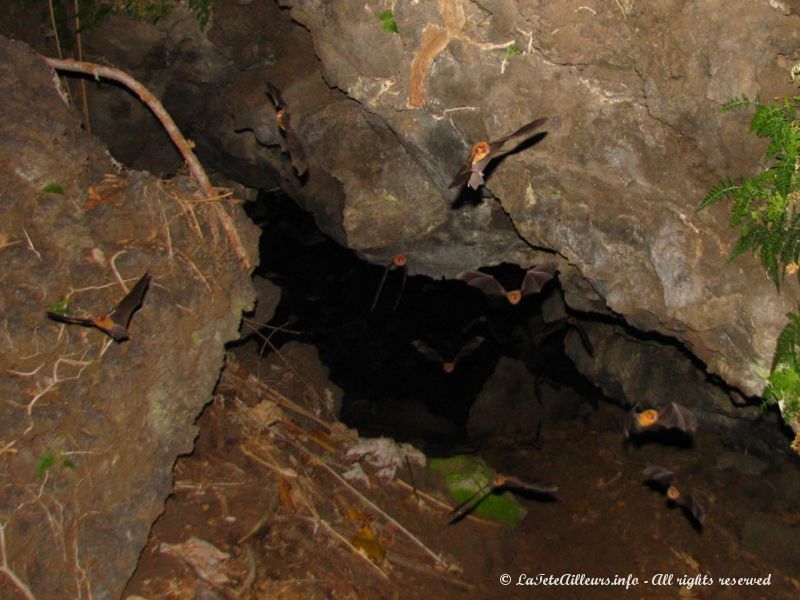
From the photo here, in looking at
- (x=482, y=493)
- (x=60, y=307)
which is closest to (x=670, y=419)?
(x=482, y=493)

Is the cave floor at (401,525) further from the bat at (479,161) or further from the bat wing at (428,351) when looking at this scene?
the bat at (479,161)

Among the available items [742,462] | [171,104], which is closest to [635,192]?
[742,462]

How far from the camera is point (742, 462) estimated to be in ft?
24.1

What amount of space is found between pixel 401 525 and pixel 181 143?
13.3 feet

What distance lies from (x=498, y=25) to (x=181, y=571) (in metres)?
4.86

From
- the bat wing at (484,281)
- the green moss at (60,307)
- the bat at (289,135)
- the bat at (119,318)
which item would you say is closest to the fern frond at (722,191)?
the bat wing at (484,281)

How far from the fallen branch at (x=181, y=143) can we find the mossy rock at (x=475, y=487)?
341 cm

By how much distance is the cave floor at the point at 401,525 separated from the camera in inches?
186

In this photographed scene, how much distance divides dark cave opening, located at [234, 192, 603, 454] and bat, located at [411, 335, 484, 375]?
4 centimetres

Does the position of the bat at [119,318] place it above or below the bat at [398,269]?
above

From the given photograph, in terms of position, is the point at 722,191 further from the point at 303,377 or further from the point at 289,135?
the point at 303,377

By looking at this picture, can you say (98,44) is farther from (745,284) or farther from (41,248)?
(745,284)

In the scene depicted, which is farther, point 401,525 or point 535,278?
point 535,278

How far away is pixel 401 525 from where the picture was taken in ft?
19.6
